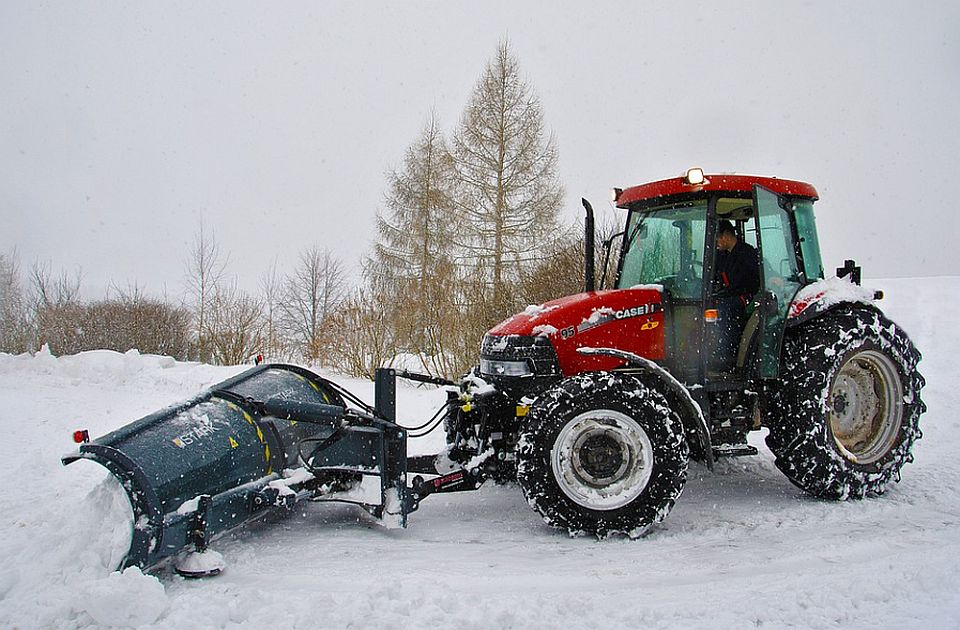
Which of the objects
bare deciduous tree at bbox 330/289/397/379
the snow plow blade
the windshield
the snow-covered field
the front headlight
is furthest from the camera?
bare deciduous tree at bbox 330/289/397/379

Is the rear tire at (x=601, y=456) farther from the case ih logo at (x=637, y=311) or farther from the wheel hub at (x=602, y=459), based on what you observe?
the case ih logo at (x=637, y=311)

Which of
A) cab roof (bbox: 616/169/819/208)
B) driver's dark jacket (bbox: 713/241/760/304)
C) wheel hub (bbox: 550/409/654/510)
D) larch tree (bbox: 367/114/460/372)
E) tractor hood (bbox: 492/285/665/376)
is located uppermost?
larch tree (bbox: 367/114/460/372)

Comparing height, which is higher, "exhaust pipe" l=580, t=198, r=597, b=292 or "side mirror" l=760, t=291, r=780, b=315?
"exhaust pipe" l=580, t=198, r=597, b=292

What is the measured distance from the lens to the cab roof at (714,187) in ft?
16.8

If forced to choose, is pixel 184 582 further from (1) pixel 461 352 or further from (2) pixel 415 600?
(1) pixel 461 352

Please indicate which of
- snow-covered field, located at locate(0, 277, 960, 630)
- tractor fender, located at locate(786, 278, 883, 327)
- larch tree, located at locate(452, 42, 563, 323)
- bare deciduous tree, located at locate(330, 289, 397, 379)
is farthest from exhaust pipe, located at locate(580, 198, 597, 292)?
larch tree, located at locate(452, 42, 563, 323)

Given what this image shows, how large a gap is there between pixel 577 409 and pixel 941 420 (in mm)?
5716

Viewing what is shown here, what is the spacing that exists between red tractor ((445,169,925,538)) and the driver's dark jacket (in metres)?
0.08

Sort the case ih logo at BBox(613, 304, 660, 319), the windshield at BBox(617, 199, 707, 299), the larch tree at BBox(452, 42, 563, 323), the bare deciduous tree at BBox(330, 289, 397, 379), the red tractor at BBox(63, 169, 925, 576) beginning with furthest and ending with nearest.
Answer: the larch tree at BBox(452, 42, 563, 323)
the bare deciduous tree at BBox(330, 289, 397, 379)
the windshield at BBox(617, 199, 707, 299)
the case ih logo at BBox(613, 304, 660, 319)
the red tractor at BBox(63, 169, 925, 576)

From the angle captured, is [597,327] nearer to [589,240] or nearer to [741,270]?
[589,240]

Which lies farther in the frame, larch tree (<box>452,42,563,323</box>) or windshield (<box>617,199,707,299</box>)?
larch tree (<box>452,42,563,323</box>)

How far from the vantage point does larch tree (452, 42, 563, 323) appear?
713 inches

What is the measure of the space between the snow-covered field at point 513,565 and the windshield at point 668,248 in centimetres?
171

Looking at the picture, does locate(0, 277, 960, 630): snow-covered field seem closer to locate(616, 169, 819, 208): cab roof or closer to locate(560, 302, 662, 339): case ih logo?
locate(560, 302, 662, 339): case ih logo
